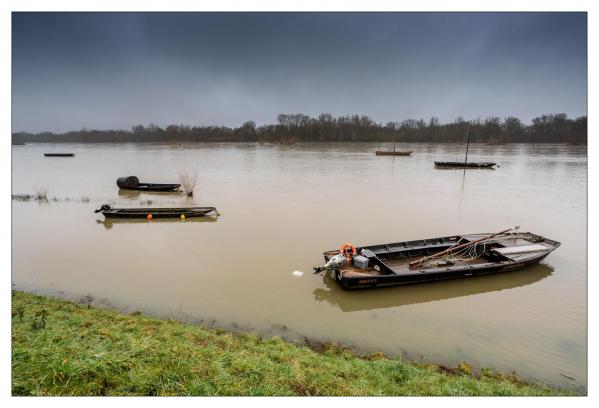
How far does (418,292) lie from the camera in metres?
10.5

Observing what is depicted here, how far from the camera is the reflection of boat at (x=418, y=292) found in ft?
32.5

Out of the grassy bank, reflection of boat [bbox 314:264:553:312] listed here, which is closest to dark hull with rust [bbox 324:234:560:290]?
reflection of boat [bbox 314:264:553:312]

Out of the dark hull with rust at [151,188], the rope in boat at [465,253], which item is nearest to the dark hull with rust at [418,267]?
the rope in boat at [465,253]

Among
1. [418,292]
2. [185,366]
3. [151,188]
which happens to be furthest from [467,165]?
[185,366]

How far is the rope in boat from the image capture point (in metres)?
11.7

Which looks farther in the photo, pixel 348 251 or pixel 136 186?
pixel 136 186

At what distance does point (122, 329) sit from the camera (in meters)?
6.92

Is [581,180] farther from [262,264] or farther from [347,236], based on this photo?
[262,264]

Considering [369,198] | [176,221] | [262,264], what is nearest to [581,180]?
[369,198]

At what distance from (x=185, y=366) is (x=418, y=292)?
335 inches

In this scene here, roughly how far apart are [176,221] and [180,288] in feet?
30.2

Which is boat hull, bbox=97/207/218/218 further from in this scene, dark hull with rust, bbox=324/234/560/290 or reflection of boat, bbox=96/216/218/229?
dark hull with rust, bbox=324/234/560/290

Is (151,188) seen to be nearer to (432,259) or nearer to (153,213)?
(153,213)

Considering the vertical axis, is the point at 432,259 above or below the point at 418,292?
above
